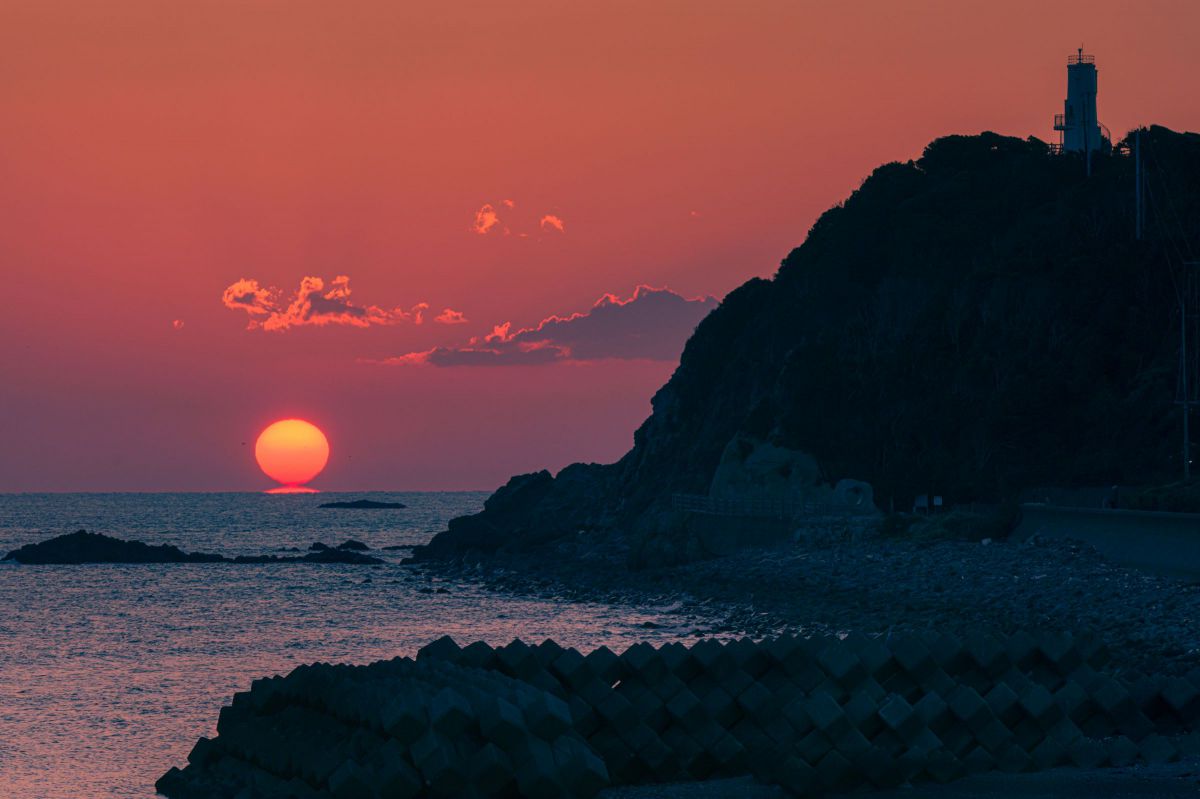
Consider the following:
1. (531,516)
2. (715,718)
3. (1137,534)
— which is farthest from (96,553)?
(715,718)

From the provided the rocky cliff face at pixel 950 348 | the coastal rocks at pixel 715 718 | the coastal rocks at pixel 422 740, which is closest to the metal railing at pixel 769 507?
the rocky cliff face at pixel 950 348

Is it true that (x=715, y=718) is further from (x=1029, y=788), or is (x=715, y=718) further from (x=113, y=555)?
(x=113, y=555)

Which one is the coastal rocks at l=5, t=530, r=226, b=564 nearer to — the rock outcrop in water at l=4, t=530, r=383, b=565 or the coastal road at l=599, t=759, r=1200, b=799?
the rock outcrop in water at l=4, t=530, r=383, b=565

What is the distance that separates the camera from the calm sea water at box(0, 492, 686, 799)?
967 inches

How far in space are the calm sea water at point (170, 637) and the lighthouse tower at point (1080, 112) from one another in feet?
181

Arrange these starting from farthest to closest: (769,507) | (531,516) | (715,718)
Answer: (531,516)
(769,507)
(715,718)

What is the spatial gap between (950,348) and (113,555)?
60.1 meters

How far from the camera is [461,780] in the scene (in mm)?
13258

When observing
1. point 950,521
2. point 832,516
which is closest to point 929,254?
point 832,516

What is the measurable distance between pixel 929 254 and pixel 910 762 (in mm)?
75351

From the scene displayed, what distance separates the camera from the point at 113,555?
327 ft

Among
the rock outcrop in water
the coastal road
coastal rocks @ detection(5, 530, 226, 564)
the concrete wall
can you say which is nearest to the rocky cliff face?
the rock outcrop in water

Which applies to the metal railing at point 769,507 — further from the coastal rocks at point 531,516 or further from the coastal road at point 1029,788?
the coastal road at point 1029,788

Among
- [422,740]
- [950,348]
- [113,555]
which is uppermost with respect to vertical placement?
[950,348]
